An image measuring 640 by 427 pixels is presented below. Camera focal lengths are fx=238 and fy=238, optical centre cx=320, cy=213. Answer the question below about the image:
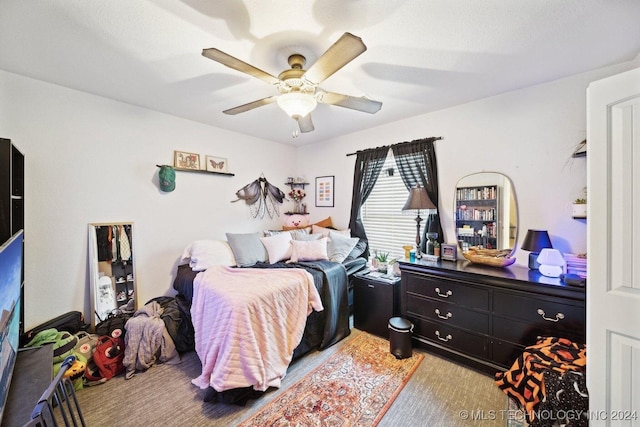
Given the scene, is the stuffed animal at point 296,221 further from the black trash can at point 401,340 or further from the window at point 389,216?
the black trash can at point 401,340

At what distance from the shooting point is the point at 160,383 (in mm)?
1917

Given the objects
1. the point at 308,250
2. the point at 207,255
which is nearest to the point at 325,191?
the point at 308,250

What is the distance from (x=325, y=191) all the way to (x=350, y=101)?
212cm

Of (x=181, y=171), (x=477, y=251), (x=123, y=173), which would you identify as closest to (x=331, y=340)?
(x=477, y=251)

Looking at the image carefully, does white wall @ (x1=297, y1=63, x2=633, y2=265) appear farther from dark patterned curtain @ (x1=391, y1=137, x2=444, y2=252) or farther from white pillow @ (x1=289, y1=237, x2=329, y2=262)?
white pillow @ (x1=289, y1=237, x2=329, y2=262)

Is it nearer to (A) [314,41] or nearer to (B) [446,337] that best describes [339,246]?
(B) [446,337]

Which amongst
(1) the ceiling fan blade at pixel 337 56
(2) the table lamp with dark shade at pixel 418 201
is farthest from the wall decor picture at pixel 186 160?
(2) the table lamp with dark shade at pixel 418 201

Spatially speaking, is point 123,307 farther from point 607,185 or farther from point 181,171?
point 607,185

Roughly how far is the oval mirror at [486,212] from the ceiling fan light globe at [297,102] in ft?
6.28

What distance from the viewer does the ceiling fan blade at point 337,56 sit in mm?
1157

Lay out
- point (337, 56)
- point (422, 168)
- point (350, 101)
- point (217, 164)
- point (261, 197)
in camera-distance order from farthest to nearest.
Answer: point (261, 197), point (217, 164), point (422, 168), point (350, 101), point (337, 56)

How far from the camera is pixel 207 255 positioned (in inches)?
104

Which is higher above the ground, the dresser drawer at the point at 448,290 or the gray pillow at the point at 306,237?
the gray pillow at the point at 306,237

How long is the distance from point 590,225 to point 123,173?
3643mm
